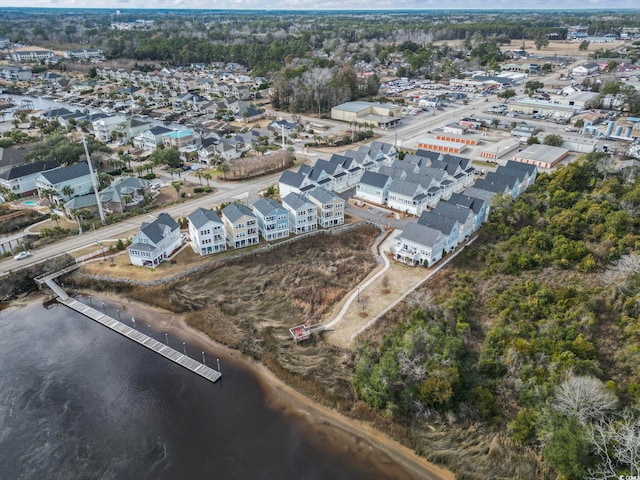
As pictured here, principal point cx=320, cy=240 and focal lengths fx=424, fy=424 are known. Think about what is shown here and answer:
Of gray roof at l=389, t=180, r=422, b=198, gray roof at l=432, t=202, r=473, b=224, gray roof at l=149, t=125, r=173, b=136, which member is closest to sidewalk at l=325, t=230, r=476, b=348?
gray roof at l=432, t=202, r=473, b=224

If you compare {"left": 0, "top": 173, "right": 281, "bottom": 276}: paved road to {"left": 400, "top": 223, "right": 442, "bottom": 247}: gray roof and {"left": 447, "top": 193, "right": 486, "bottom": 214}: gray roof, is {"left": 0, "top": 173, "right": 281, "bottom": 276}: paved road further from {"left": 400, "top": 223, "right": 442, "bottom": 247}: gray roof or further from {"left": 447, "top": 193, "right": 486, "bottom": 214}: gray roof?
{"left": 447, "top": 193, "right": 486, "bottom": 214}: gray roof

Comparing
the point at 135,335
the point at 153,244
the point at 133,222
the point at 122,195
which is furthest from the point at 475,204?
the point at 122,195

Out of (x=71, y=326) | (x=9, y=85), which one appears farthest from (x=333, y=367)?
(x=9, y=85)

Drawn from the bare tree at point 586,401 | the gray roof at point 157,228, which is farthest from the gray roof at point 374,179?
the bare tree at point 586,401

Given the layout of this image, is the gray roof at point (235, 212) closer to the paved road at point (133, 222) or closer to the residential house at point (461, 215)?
the paved road at point (133, 222)

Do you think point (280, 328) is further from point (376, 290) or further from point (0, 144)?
point (0, 144)
